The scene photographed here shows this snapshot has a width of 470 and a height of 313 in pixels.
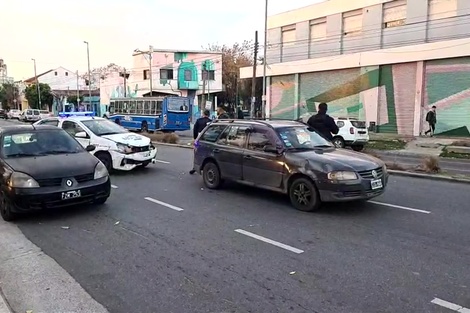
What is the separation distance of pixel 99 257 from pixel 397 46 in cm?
2632

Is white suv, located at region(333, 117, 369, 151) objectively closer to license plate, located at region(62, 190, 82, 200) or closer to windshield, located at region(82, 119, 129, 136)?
windshield, located at region(82, 119, 129, 136)

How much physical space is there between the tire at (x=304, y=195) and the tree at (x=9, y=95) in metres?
95.0

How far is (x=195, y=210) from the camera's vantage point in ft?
24.7

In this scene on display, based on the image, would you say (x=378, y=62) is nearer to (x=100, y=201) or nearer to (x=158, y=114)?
(x=158, y=114)

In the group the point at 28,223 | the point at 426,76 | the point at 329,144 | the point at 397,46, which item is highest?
the point at 397,46

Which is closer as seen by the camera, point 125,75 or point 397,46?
point 397,46

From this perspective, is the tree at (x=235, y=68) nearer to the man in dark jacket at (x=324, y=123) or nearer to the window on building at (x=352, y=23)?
the window on building at (x=352, y=23)

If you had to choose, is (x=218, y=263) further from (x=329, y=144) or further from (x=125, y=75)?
(x=125, y=75)

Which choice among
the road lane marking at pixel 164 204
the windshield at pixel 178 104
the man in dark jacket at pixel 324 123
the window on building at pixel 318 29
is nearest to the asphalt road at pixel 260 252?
the road lane marking at pixel 164 204

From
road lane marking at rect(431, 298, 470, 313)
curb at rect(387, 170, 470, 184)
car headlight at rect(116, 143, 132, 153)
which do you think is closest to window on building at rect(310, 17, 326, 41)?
curb at rect(387, 170, 470, 184)

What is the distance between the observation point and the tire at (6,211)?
6.72 metres

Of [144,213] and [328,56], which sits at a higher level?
[328,56]

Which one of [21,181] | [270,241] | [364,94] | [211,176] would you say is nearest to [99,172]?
[21,181]

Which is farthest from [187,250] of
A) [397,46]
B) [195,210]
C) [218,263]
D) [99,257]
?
[397,46]
